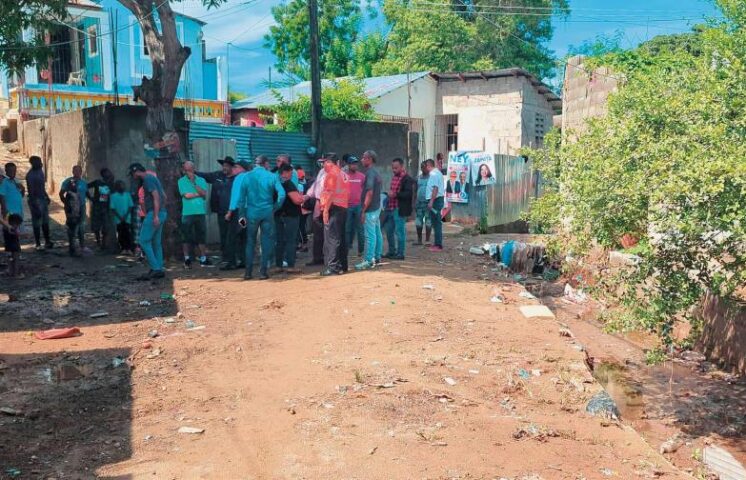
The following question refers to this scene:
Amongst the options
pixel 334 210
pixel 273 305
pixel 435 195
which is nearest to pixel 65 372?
pixel 273 305

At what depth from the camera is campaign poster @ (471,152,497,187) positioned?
51.8 ft

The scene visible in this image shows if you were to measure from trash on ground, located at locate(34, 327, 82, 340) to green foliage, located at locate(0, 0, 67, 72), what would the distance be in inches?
234

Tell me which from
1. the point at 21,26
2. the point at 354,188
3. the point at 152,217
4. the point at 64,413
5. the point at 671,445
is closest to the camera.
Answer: the point at 64,413

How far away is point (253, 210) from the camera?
28.6 feet

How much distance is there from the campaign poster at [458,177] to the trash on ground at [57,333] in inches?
433

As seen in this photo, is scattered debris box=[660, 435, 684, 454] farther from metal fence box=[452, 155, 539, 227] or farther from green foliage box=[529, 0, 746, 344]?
metal fence box=[452, 155, 539, 227]

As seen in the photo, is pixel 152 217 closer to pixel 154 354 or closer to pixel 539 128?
pixel 154 354

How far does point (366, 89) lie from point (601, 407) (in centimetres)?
1832

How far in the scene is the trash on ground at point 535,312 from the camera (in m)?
7.42

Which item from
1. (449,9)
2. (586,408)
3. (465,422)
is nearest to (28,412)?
(465,422)

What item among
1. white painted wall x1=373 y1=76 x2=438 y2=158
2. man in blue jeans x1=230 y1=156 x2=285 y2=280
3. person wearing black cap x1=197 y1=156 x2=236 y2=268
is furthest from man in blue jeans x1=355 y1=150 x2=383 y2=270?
white painted wall x1=373 y1=76 x2=438 y2=158

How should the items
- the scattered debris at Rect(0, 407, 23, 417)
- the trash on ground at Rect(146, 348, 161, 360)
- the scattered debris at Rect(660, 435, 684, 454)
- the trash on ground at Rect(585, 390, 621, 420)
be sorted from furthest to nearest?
the trash on ground at Rect(146, 348, 161, 360)
the scattered debris at Rect(660, 435, 684, 454)
the trash on ground at Rect(585, 390, 621, 420)
the scattered debris at Rect(0, 407, 23, 417)

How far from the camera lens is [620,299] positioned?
18.7 ft

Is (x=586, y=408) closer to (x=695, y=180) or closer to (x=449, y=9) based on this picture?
(x=695, y=180)
